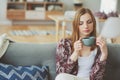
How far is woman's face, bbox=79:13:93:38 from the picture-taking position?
1979mm

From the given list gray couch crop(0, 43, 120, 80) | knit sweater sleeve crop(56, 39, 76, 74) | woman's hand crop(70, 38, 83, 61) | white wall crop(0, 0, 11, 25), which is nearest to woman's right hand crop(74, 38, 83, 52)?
woman's hand crop(70, 38, 83, 61)

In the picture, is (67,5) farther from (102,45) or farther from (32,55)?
(102,45)

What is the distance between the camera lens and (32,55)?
209cm

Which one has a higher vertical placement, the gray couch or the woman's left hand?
the woman's left hand

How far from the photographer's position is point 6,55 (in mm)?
2053

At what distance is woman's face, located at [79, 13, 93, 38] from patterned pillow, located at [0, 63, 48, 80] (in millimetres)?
403

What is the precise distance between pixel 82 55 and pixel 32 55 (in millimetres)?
391

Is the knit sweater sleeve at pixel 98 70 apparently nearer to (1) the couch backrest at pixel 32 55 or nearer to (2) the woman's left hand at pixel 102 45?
(2) the woman's left hand at pixel 102 45

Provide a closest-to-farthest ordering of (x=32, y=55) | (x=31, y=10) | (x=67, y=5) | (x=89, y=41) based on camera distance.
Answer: (x=89, y=41) < (x=32, y=55) < (x=31, y=10) < (x=67, y=5)

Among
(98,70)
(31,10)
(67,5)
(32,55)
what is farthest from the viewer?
(67,5)

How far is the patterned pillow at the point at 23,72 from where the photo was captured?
1.93 meters

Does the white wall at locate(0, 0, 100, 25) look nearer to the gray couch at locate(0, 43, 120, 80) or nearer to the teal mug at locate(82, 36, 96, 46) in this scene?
the gray couch at locate(0, 43, 120, 80)

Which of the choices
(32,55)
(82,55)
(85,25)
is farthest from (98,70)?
(32,55)

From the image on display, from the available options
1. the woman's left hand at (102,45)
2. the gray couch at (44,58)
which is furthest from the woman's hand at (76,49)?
the gray couch at (44,58)
